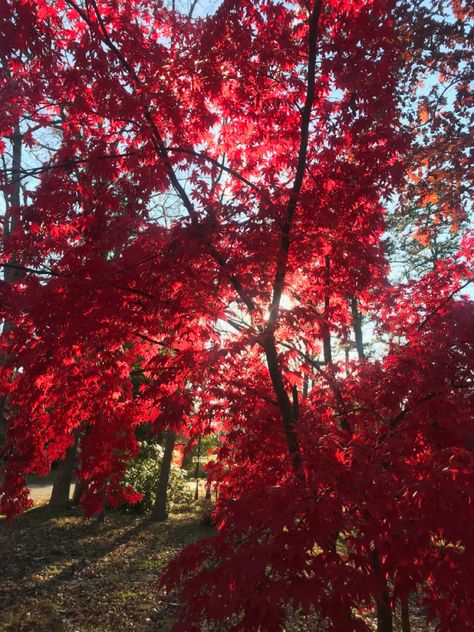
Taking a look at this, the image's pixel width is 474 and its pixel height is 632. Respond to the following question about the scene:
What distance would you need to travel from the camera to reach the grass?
6957 mm

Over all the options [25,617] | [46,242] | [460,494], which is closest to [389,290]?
[460,494]

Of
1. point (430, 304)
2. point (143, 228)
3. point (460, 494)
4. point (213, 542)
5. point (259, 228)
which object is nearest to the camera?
point (460, 494)

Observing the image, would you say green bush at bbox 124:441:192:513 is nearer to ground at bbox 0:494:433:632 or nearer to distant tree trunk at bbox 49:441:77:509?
ground at bbox 0:494:433:632

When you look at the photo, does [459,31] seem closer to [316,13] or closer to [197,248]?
[316,13]

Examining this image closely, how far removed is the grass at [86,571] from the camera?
6957 mm

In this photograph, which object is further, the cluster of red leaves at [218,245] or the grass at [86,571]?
the grass at [86,571]

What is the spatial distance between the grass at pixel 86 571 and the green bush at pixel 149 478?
1524 millimetres

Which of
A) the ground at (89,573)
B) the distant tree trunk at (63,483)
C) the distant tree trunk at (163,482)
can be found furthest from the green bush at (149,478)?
the distant tree trunk at (63,483)

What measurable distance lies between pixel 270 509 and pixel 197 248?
2.23 metres

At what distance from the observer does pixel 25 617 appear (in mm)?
6836

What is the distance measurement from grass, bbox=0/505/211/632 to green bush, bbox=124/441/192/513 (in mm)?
1524

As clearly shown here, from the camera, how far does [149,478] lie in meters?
16.8

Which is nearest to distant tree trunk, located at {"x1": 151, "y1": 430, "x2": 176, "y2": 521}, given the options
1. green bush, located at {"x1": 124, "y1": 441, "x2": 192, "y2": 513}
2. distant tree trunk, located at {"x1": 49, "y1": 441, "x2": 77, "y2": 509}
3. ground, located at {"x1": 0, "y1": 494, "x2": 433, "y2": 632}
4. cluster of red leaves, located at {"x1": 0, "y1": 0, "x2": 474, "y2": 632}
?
ground, located at {"x1": 0, "y1": 494, "x2": 433, "y2": 632}

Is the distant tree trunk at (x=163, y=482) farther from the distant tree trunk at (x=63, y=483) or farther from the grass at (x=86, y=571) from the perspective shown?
the distant tree trunk at (x=63, y=483)
